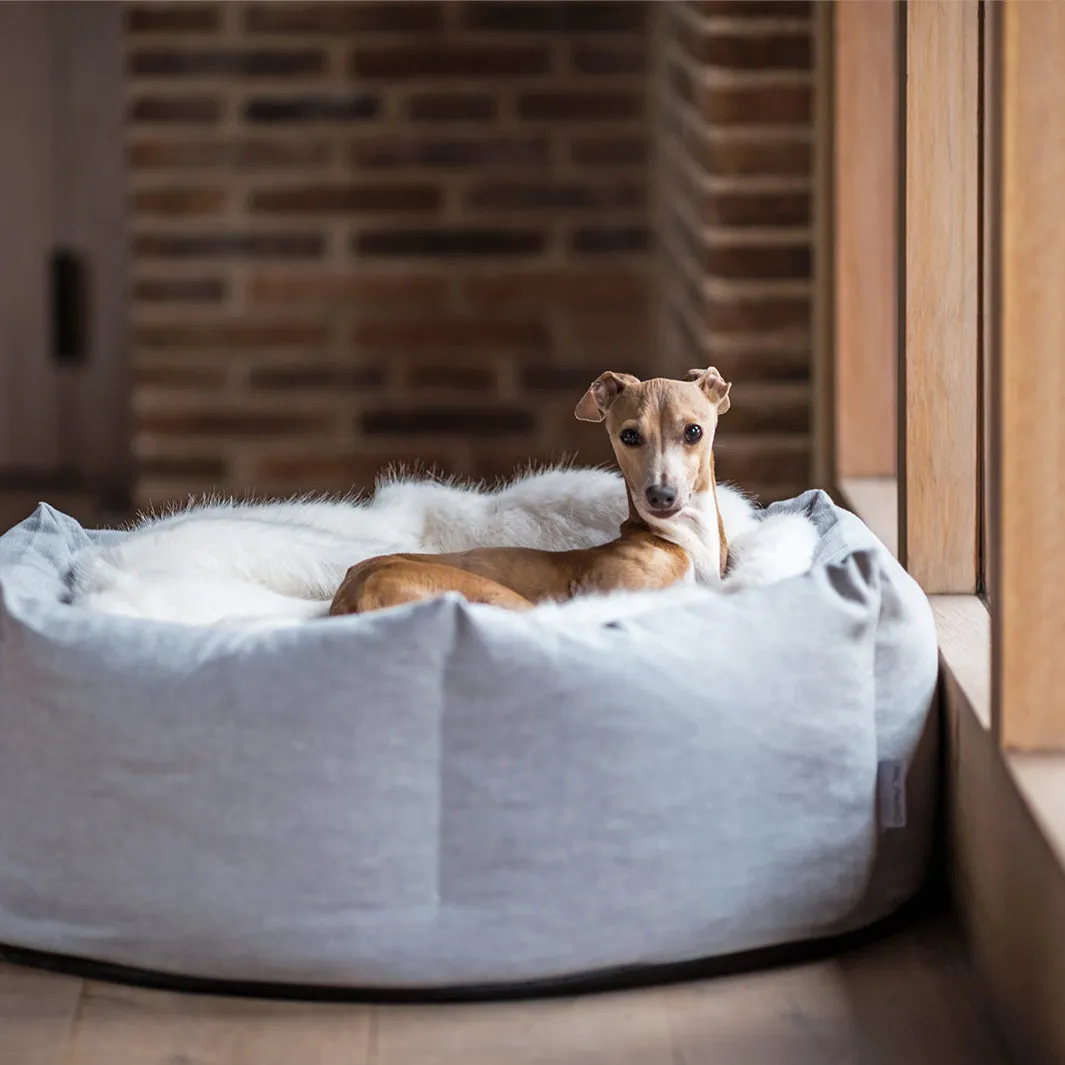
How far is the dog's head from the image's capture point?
171 centimetres

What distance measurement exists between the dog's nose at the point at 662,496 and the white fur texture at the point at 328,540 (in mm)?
106

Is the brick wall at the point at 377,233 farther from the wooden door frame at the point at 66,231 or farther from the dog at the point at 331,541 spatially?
the dog at the point at 331,541

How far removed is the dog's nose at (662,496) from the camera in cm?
170

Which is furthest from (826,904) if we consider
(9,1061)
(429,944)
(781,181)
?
(781,181)

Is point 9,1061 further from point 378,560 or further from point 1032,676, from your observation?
point 1032,676

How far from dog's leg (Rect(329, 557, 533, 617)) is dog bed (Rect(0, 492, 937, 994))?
0.17 meters

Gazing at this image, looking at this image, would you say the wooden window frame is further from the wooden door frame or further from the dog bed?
the wooden door frame

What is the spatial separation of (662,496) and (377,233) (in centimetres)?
181

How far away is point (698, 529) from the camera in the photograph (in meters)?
1.79

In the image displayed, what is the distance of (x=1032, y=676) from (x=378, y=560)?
640mm

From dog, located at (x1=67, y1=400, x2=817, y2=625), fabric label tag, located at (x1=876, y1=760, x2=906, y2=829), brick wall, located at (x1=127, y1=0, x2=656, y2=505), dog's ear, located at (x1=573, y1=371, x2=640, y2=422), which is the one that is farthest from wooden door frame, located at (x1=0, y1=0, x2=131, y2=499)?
fabric label tag, located at (x1=876, y1=760, x2=906, y2=829)

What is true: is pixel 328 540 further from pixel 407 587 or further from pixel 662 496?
pixel 662 496

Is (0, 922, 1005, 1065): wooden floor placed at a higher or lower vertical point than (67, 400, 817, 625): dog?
lower

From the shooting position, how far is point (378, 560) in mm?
1726
